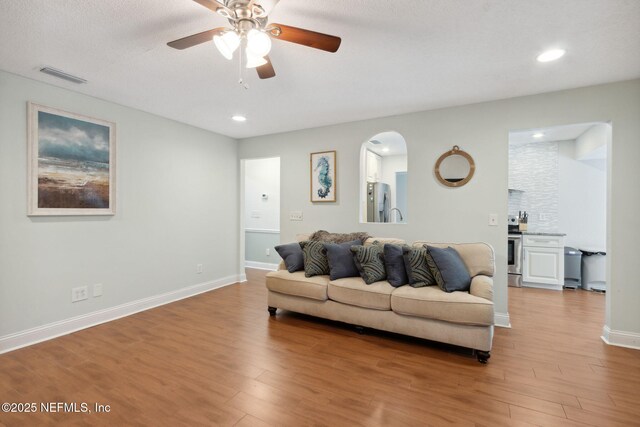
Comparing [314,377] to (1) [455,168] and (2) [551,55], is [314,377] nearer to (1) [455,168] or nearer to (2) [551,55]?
(1) [455,168]

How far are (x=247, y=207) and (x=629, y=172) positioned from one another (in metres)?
5.84

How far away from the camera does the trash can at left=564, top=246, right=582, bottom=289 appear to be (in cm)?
472

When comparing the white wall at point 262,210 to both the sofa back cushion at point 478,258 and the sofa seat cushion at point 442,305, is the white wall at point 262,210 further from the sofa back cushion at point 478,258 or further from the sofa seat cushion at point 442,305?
the sofa back cushion at point 478,258

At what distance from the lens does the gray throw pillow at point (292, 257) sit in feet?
11.7

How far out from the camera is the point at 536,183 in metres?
5.34

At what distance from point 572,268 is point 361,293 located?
4.05 m

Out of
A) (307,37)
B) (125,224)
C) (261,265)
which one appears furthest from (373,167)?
(307,37)

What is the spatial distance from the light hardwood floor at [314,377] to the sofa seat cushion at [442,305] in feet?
1.14

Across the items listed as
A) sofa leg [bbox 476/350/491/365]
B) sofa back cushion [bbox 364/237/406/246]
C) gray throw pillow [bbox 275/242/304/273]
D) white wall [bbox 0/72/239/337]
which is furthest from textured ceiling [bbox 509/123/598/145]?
white wall [bbox 0/72/239/337]

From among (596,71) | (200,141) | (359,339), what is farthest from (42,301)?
(596,71)

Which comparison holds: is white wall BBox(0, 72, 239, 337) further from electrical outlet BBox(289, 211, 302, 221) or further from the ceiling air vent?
electrical outlet BBox(289, 211, 302, 221)

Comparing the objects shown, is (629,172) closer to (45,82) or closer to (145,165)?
(145,165)

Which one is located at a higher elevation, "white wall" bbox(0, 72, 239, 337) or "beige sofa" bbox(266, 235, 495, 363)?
"white wall" bbox(0, 72, 239, 337)

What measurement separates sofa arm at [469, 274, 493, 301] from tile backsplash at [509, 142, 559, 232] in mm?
3483
